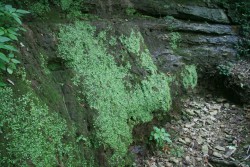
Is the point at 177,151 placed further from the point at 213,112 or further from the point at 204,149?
the point at 213,112

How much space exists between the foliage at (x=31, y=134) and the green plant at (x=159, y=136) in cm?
136

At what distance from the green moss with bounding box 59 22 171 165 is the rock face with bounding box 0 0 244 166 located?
14mm

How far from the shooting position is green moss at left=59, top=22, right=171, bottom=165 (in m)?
3.95

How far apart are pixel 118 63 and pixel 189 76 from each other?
1869 millimetres

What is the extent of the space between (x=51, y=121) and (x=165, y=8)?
13.7 feet

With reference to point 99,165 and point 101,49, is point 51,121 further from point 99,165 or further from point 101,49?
point 101,49

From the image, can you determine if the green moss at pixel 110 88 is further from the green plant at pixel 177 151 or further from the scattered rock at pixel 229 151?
the scattered rock at pixel 229 151

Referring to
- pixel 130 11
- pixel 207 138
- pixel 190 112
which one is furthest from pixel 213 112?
pixel 130 11

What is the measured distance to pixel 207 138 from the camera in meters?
4.76

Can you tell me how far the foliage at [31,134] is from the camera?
2934 mm

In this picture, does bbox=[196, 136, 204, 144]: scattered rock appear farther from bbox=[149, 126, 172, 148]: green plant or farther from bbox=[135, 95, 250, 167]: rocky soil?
bbox=[149, 126, 172, 148]: green plant

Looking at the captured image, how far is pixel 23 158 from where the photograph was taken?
2.94 meters

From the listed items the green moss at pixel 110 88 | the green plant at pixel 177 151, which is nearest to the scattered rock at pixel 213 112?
the green moss at pixel 110 88

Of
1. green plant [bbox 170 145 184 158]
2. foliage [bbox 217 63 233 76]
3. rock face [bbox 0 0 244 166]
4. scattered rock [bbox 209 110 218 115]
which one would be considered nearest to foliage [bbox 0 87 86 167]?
rock face [bbox 0 0 244 166]
